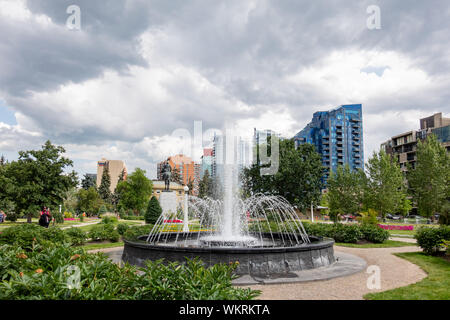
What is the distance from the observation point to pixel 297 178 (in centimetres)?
Result: 3700

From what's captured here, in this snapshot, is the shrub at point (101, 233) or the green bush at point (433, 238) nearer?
the green bush at point (433, 238)

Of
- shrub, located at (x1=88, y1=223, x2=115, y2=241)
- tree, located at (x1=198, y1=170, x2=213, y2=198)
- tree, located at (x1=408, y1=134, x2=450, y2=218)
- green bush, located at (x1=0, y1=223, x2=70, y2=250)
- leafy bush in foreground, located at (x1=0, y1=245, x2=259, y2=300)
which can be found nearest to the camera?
leafy bush in foreground, located at (x1=0, y1=245, x2=259, y2=300)

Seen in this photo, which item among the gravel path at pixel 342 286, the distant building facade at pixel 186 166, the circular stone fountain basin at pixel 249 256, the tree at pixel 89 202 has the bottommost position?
the tree at pixel 89 202

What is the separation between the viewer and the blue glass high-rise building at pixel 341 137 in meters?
96.6

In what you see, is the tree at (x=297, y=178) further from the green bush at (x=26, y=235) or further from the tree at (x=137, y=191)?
the tree at (x=137, y=191)

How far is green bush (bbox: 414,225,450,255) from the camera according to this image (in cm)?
1214

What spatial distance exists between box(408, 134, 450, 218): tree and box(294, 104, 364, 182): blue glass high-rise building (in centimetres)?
5770

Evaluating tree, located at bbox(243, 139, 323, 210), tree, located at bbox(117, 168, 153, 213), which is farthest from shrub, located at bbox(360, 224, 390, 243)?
tree, located at bbox(117, 168, 153, 213)

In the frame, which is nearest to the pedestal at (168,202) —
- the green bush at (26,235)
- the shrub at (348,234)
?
the shrub at (348,234)

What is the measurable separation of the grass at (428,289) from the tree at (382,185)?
28.5m

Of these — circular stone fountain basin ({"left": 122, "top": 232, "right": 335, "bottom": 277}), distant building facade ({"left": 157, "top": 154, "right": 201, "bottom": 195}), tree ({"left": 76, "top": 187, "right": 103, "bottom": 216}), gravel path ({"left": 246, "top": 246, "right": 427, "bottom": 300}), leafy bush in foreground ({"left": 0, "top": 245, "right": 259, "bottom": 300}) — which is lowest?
tree ({"left": 76, "top": 187, "right": 103, "bottom": 216})

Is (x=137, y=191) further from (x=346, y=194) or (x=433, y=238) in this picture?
(x=433, y=238)

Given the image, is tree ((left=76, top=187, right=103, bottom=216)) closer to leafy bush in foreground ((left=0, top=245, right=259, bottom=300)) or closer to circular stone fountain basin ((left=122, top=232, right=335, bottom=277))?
circular stone fountain basin ((left=122, top=232, right=335, bottom=277))
